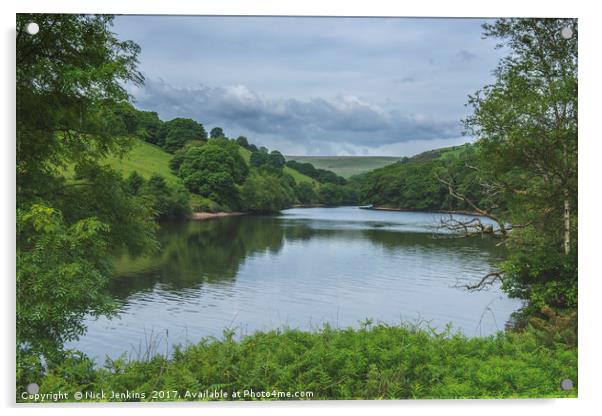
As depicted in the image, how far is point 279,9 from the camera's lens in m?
7.56

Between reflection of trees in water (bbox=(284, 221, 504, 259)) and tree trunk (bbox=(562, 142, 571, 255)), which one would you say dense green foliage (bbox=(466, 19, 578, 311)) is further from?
reflection of trees in water (bbox=(284, 221, 504, 259))

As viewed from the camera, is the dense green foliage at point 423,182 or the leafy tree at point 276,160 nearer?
the leafy tree at point 276,160

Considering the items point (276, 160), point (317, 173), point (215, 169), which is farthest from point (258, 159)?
point (215, 169)

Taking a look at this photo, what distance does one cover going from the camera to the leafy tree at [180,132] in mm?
9633

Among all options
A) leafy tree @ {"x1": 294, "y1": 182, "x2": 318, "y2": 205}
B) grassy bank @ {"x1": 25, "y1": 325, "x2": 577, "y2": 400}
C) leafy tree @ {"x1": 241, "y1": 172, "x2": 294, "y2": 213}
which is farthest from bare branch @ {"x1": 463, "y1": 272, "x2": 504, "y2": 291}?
leafy tree @ {"x1": 241, "y1": 172, "x2": 294, "y2": 213}

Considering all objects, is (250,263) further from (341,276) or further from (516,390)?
(516,390)

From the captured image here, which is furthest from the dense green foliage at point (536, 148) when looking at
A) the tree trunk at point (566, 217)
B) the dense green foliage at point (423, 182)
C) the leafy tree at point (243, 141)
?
the leafy tree at point (243, 141)

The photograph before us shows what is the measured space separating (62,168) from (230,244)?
5.76m

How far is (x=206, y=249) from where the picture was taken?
1423cm

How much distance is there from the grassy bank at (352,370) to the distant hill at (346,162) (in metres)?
3.27

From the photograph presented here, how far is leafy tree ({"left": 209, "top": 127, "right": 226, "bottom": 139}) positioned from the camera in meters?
9.73

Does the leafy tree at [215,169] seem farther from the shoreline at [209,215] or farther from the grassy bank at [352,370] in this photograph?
the grassy bank at [352,370]
